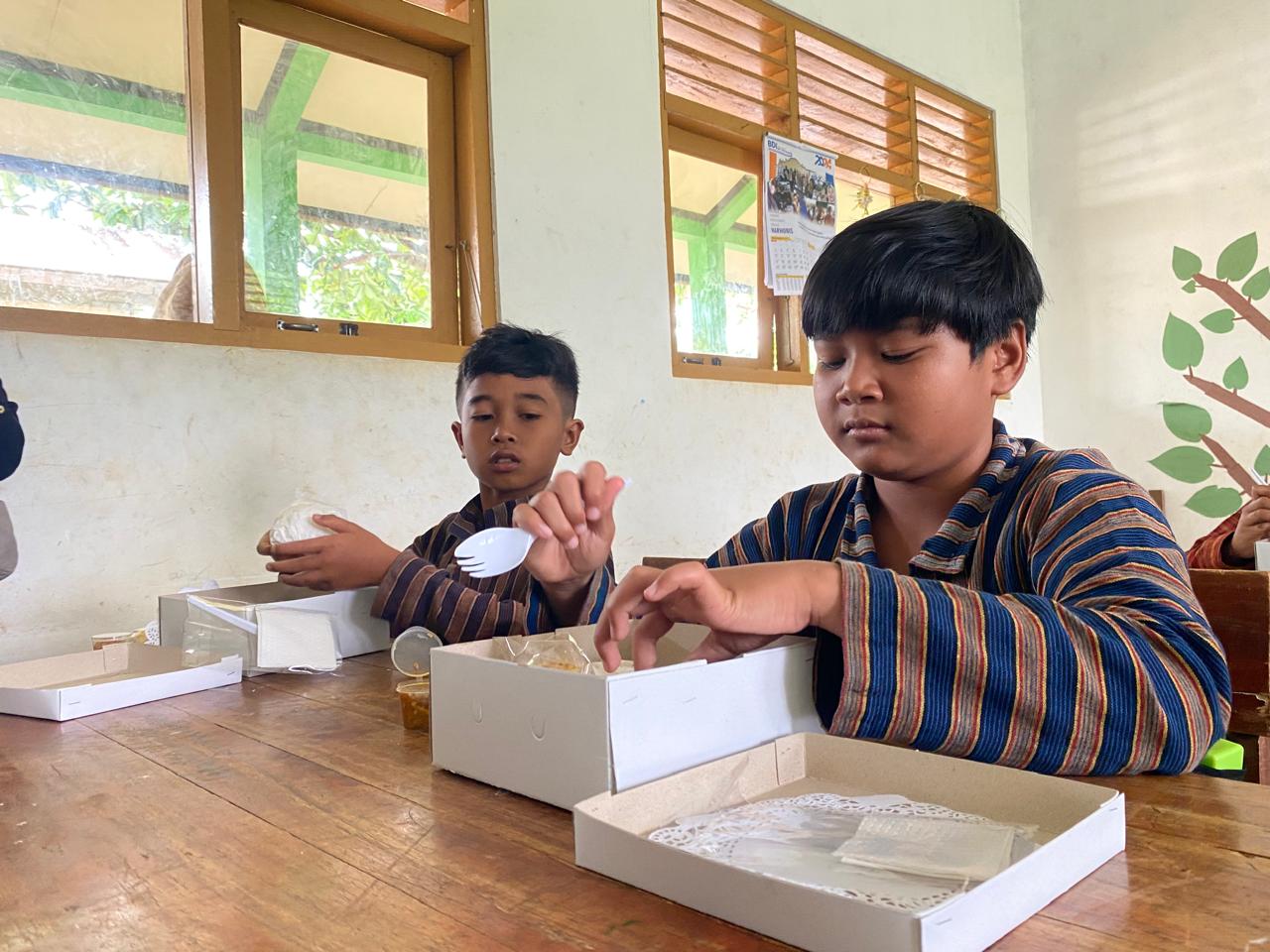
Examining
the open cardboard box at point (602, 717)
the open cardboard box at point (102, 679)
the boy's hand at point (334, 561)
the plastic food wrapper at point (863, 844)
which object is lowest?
the open cardboard box at point (102, 679)

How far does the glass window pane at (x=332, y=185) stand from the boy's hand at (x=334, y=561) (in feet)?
2.70

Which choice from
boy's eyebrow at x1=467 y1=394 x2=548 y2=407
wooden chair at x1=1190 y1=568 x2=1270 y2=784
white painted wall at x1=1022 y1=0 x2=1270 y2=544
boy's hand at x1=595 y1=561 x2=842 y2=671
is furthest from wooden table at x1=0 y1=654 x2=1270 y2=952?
white painted wall at x1=1022 y1=0 x2=1270 y2=544

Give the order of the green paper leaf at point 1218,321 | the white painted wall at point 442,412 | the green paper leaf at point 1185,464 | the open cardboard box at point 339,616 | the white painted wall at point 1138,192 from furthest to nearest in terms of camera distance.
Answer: the white painted wall at point 1138,192 → the green paper leaf at point 1185,464 → the green paper leaf at point 1218,321 → the white painted wall at point 442,412 → the open cardboard box at point 339,616

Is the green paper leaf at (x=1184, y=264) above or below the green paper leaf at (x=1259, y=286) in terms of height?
above

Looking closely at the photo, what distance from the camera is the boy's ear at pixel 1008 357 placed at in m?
0.89

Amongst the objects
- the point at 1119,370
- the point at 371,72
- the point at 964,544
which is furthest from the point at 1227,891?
the point at 1119,370

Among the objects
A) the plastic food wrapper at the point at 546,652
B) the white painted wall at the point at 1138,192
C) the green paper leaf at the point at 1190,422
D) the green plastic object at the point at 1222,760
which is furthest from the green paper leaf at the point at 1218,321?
the plastic food wrapper at the point at 546,652

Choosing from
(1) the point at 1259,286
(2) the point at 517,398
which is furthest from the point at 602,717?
(1) the point at 1259,286

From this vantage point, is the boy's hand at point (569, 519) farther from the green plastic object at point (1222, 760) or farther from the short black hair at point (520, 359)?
the short black hair at point (520, 359)

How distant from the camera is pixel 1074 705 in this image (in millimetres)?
593

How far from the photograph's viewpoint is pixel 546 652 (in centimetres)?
73

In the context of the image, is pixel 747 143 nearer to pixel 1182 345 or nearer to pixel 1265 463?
pixel 1182 345

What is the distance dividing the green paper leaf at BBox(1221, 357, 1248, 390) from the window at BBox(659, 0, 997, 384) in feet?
4.22

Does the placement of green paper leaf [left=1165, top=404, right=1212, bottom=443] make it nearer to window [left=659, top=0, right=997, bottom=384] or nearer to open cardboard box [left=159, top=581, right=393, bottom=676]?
window [left=659, top=0, right=997, bottom=384]
